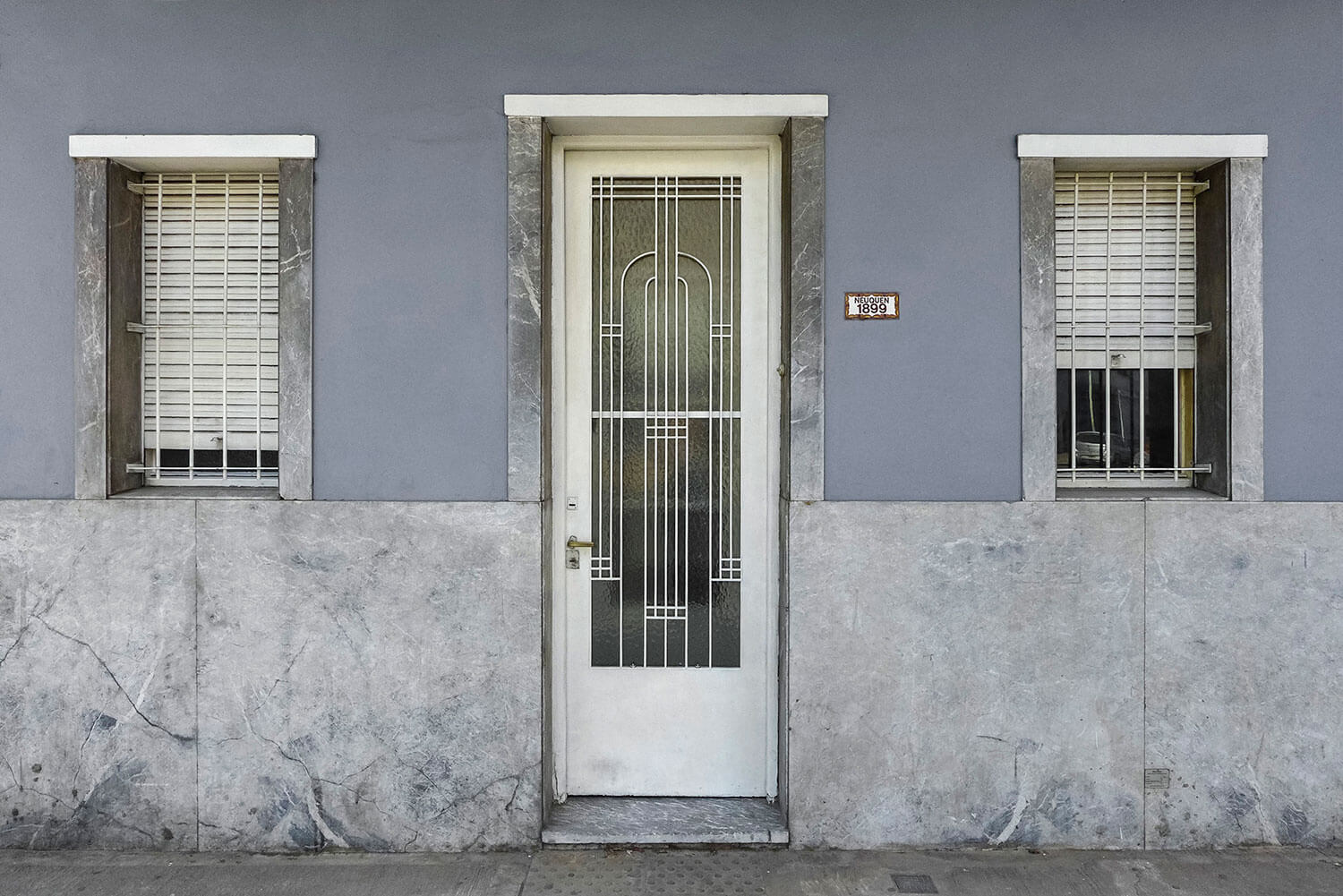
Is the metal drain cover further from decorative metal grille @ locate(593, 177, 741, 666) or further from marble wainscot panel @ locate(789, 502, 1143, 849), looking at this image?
decorative metal grille @ locate(593, 177, 741, 666)

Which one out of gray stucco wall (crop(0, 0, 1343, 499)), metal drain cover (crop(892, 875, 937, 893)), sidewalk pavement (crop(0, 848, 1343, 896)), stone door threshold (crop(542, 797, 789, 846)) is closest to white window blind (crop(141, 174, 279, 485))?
gray stucco wall (crop(0, 0, 1343, 499))

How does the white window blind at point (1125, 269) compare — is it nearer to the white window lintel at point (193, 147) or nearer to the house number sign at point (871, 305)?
the house number sign at point (871, 305)

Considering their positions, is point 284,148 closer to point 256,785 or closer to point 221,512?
point 221,512

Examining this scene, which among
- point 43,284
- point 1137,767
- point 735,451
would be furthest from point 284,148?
point 1137,767

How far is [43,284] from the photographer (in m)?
3.60

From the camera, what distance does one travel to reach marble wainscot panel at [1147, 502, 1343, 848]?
3.58 metres

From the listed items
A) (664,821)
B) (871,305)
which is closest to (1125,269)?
(871,305)

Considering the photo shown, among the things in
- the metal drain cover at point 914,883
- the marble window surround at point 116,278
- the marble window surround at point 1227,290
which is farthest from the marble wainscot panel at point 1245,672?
the marble window surround at point 116,278

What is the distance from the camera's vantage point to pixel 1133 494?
372 cm

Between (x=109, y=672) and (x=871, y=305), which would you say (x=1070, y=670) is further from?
(x=109, y=672)

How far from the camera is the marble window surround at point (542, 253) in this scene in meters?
3.54

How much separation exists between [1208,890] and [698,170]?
12.1 feet

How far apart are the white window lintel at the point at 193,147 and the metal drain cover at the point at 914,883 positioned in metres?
3.86

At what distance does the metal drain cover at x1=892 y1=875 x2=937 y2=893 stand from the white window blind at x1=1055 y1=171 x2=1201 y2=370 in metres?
2.28
